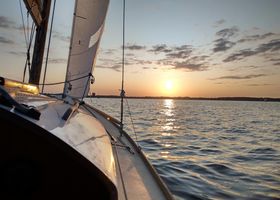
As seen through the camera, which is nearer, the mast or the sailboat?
the sailboat

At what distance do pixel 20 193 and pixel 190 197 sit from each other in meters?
4.97

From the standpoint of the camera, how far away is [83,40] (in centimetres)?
819

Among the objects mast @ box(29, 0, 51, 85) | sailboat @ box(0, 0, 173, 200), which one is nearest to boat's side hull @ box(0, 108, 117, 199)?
sailboat @ box(0, 0, 173, 200)

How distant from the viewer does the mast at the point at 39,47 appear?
7.61 metres

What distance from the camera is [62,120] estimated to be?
8.98 feet

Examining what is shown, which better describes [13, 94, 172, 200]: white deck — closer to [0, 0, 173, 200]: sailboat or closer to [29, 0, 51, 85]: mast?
[0, 0, 173, 200]: sailboat

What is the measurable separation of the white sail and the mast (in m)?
0.77

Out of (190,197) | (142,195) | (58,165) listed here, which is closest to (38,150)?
(58,165)

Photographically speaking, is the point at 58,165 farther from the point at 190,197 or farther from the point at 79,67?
the point at 79,67

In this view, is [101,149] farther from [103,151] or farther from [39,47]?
[39,47]

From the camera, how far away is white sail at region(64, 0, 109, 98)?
8.01 meters

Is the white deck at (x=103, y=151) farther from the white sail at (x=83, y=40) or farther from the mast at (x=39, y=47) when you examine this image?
the mast at (x=39, y=47)

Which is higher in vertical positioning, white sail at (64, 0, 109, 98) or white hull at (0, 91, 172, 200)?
white sail at (64, 0, 109, 98)

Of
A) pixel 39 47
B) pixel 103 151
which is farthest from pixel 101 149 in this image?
pixel 39 47
